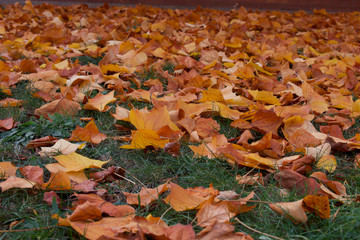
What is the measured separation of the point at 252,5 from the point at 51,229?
20.1 ft

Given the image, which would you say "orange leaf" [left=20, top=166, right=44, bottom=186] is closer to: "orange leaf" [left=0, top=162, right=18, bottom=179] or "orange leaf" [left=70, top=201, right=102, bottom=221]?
"orange leaf" [left=0, top=162, right=18, bottom=179]

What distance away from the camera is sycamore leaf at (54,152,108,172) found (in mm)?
1409

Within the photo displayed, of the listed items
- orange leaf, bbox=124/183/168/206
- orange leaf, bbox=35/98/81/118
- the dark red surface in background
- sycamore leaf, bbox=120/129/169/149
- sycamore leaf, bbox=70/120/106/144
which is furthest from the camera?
the dark red surface in background

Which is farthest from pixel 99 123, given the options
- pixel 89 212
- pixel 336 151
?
pixel 336 151

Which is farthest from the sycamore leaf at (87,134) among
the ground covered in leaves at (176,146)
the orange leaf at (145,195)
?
the orange leaf at (145,195)

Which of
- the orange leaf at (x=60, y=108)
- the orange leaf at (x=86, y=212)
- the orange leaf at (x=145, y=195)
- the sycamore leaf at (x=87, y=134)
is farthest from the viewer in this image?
the orange leaf at (x=60, y=108)

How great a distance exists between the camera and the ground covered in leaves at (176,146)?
3.74 ft

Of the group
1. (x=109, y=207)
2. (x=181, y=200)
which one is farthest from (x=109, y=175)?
(x=181, y=200)

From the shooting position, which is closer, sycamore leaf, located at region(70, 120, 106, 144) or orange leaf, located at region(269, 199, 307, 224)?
orange leaf, located at region(269, 199, 307, 224)

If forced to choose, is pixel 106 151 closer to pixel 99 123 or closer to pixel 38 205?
pixel 99 123

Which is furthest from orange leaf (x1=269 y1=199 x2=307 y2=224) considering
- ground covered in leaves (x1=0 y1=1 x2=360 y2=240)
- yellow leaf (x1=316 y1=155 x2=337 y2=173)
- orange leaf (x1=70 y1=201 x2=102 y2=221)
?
orange leaf (x1=70 y1=201 x2=102 y2=221)

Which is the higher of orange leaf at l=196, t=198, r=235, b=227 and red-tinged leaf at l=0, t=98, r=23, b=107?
orange leaf at l=196, t=198, r=235, b=227

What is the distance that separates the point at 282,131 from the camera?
1.71 metres

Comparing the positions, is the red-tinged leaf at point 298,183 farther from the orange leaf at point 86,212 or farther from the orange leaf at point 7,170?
the orange leaf at point 7,170
